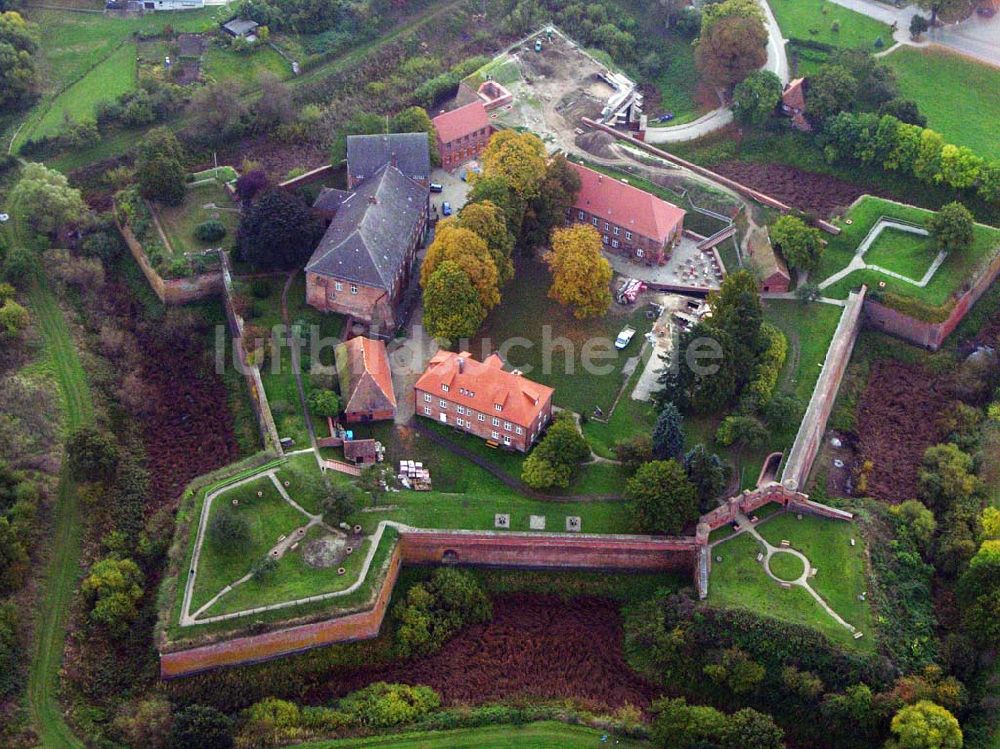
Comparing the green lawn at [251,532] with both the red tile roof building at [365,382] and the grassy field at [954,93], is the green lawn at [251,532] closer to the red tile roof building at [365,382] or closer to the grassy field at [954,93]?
the red tile roof building at [365,382]

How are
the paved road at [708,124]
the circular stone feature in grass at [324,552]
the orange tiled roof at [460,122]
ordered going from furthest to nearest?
the paved road at [708,124], the orange tiled roof at [460,122], the circular stone feature in grass at [324,552]

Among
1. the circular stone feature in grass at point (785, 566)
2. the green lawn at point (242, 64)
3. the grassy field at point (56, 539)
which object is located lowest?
the grassy field at point (56, 539)

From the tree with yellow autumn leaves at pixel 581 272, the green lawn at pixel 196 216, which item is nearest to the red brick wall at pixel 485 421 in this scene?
the tree with yellow autumn leaves at pixel 581 272

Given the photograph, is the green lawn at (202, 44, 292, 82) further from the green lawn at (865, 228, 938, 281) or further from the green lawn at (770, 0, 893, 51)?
the green lawn at (865, 228, 938, 281)

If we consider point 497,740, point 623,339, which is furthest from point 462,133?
point 497,740

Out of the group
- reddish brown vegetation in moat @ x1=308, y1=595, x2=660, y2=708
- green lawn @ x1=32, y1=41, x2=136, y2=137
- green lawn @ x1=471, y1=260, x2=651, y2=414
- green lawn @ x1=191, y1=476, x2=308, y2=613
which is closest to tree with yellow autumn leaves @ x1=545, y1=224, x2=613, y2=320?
green lawn @ x1=471, y1=260, x2=651, y2=414

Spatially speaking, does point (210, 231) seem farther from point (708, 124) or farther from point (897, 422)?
point (897, 422)

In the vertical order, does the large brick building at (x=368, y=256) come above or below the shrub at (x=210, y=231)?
above
